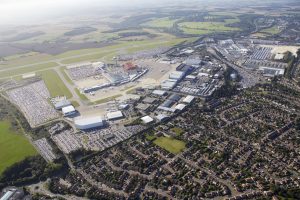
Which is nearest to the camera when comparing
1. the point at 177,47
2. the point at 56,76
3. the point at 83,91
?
the point at 83,91

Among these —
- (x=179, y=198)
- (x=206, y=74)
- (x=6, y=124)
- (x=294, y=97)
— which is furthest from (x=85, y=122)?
(x=294, y=97)

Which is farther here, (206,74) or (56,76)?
(56,76)

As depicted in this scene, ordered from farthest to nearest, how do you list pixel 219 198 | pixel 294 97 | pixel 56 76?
pixel 56 76 < pixel 294 97 < pixel 219 198

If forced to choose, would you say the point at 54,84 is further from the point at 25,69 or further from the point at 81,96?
the point at 25,69

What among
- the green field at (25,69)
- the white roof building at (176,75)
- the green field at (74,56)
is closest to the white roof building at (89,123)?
the white roof building at (176,75)

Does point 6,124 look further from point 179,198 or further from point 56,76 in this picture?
point 179,198
